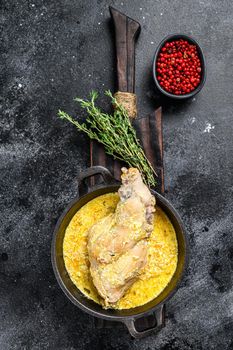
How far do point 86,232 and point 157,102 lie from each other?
0.92 m

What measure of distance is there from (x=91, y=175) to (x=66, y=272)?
0.55 metres

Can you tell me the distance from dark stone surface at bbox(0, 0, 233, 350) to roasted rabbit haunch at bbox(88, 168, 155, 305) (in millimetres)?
626

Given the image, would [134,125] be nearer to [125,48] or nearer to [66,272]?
[125,48]

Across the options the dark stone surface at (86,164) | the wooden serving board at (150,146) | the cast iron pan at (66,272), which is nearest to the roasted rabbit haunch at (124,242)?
the cast iron pan at (66,272)

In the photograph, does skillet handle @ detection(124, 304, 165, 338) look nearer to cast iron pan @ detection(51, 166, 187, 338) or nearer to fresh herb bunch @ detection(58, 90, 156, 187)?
cast iron pan @ detection(51, 166, 187, 338)

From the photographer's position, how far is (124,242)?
2.78 metres

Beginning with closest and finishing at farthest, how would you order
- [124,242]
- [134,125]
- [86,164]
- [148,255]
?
1. [124,242]
2. [148,255]
3. [134,125]
4. [86,164]

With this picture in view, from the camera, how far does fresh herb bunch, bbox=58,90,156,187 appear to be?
308cm

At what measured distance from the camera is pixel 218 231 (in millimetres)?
3412

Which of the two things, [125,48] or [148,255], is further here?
[125,48]

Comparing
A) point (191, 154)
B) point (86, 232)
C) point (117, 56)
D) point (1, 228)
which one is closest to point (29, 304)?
point (1, 228)

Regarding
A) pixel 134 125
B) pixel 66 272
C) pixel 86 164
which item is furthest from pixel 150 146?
pixel 66 272

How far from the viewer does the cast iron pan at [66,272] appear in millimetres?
2896

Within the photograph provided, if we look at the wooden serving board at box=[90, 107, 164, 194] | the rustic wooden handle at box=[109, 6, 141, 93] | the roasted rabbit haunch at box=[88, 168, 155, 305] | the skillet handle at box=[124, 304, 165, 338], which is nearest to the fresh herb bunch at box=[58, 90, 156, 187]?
the wooden serving board at box=[90, 107, 164, 194]
